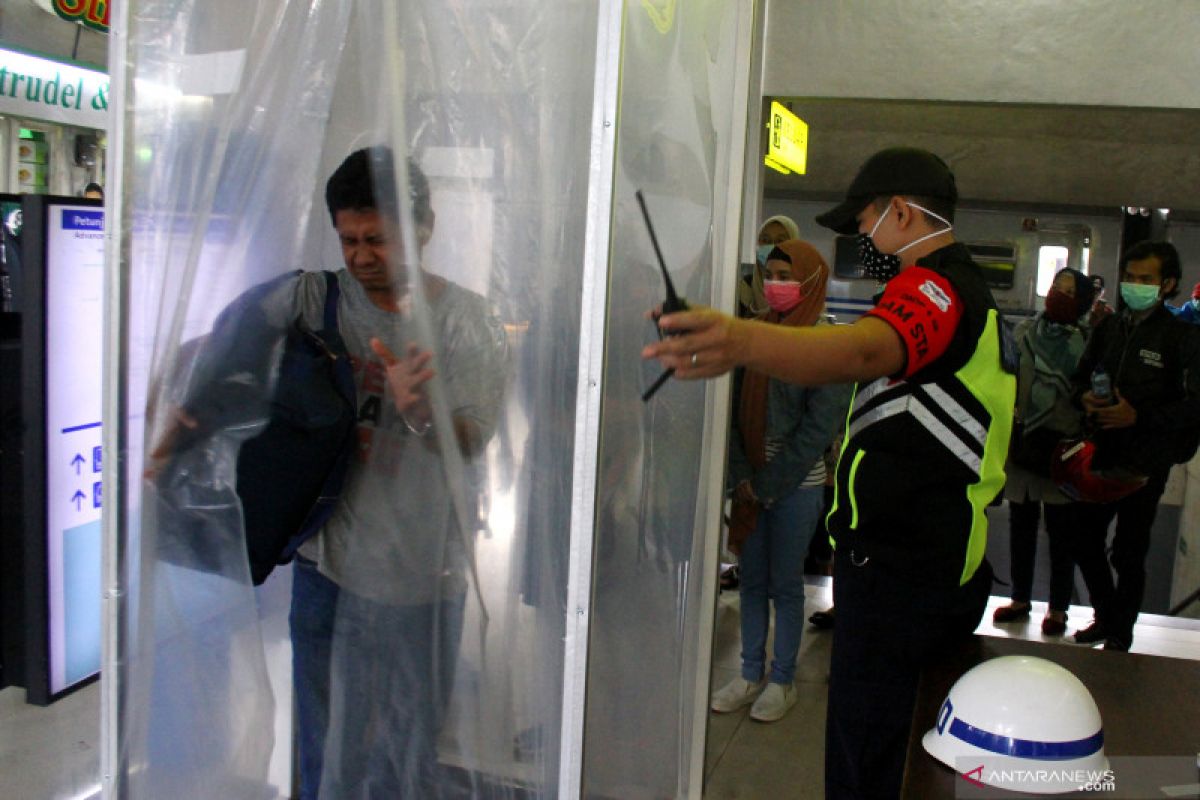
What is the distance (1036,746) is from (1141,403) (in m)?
3.24

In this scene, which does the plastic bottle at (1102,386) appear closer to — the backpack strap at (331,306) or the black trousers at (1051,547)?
the black trousers at (1051,547)

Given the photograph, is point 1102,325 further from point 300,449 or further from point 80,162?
point 80,162

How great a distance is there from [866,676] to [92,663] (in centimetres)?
282

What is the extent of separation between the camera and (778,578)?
3.73 m

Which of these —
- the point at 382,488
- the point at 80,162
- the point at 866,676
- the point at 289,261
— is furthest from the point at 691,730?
the point at 80,162

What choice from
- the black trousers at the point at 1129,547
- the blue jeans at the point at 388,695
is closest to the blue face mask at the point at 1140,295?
the black trousers at the point at 1129,547

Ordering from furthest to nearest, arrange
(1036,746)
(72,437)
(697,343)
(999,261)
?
(999,261) → (72,437) → (697,343) → (1036,746)

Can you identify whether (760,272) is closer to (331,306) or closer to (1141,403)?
(1141,403)

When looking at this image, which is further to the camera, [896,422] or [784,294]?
[784,294]

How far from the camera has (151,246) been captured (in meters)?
1.92

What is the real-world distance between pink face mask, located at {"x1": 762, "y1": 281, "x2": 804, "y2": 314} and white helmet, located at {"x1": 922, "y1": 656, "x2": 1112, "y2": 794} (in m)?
2.12

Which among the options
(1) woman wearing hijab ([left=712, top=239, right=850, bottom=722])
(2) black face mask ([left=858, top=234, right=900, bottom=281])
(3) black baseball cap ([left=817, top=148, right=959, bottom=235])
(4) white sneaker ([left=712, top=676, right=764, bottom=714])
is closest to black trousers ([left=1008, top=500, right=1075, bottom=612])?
(1) woman wearing hijab ([left=712, top=239, right=850, bottom=722])

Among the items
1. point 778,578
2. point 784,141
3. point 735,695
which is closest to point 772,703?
point 735,695

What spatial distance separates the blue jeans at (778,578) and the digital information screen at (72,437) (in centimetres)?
214
